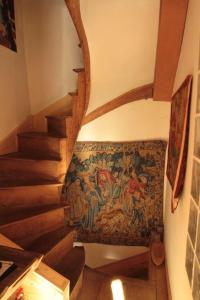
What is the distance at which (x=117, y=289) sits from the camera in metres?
2.02

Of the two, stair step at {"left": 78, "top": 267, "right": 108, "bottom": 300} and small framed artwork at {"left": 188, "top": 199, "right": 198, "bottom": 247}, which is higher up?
small framed artwork at {"left": 188, "top": 199, "right": 198, "bottom": 247}

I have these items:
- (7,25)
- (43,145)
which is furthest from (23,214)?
(7,25)

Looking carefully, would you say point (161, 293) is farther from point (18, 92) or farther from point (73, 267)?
point (18, 92)

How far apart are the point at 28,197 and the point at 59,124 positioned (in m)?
0.82

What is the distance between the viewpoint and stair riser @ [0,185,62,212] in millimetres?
1932

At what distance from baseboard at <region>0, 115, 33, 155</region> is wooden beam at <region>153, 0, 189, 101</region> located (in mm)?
1639

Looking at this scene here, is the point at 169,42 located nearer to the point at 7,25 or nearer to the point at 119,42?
the point at 119,42

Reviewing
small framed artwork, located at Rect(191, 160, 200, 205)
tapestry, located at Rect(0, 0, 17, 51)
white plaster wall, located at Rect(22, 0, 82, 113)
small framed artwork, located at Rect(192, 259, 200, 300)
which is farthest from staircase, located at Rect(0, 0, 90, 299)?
small framed artwork, located at Rect(191, 160, 200, 205)

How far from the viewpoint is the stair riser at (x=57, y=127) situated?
2283 millimetres

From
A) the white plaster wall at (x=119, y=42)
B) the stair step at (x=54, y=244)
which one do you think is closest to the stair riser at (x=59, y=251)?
the stair step at (x=54, y=244)

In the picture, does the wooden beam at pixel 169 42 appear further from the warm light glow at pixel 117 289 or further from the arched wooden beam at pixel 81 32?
the warm light glow at pixel 117 289

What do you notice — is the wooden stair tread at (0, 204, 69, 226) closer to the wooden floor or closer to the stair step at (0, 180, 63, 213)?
the stair step at (0, 180, 63, 213)

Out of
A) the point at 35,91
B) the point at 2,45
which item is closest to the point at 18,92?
the point at 35,91

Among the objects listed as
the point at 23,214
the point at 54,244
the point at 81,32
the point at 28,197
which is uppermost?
the point at 81,32
